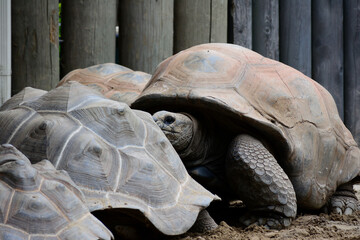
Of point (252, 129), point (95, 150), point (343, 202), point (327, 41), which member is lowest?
point (343, 202)

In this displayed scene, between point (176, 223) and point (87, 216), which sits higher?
point (87, 216)

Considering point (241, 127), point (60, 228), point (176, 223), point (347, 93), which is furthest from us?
point (347, 93)

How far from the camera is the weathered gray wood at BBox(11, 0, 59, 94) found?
4.58 metres

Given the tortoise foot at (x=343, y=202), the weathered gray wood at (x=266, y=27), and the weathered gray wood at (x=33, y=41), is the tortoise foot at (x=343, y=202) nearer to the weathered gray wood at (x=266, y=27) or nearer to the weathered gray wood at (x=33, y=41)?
the weathered gray wood at (x=266, y=27)

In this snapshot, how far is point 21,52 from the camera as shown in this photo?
181 inches

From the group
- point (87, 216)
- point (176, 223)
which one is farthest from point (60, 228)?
point (176, 223)

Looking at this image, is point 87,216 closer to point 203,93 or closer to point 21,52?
Answer: point 203,93

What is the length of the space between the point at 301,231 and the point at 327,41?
3.39m

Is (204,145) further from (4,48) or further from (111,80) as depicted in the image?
(4,48)

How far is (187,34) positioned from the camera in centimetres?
543

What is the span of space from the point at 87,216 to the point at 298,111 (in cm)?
201

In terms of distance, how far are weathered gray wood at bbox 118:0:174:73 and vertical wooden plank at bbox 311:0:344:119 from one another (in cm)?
177

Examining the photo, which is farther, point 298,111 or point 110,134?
point 298,111

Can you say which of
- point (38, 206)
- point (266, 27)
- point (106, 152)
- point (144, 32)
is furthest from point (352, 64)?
point (38, 206)
